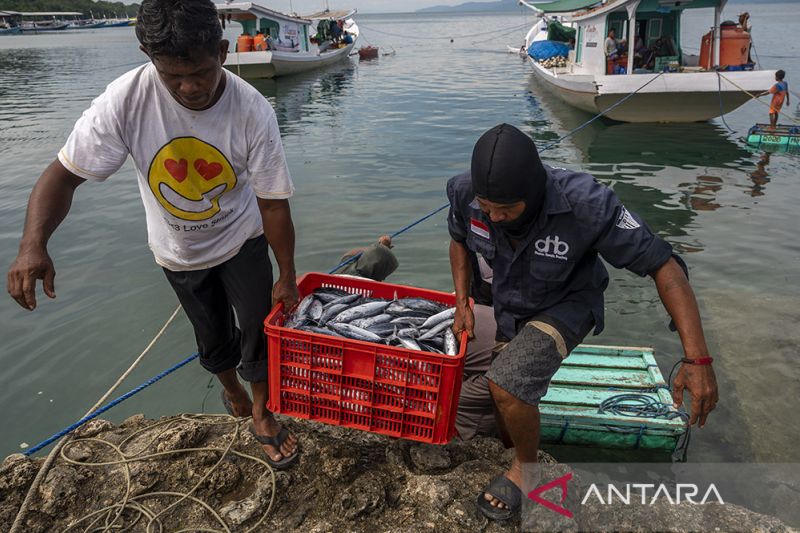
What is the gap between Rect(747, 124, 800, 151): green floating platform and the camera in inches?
484

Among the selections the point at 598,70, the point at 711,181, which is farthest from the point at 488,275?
the point at 598,70

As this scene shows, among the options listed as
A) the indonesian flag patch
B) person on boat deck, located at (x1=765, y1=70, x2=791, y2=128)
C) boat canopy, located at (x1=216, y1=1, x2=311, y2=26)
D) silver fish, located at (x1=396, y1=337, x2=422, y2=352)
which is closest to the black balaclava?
the indonesian flag patch

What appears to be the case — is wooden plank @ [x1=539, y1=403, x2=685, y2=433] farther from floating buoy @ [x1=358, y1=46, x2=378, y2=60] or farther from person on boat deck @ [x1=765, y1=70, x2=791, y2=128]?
floating buoy @ [x1=358, y1=46, x2=378, y2=60]

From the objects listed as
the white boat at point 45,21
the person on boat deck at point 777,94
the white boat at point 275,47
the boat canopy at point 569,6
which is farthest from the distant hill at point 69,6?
the person on boat deck at point 777,94

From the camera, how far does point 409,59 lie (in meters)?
38.9

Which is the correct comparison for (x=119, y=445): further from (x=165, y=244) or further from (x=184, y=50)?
(x=184, y=50)

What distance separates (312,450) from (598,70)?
16377 millimetres

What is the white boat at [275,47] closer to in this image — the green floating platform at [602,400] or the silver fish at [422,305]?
the green floating platform at [602,400]

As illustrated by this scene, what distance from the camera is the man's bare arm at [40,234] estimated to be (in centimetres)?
237

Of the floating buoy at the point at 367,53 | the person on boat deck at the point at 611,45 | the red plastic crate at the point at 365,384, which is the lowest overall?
the red plastic crate at the point at 365,384

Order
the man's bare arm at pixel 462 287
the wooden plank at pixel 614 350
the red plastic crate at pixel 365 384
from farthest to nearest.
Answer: the wooden plank at pixel 614 350
the man's bare arm at pixel 462 287
the red plastic crate at pixel 365 384

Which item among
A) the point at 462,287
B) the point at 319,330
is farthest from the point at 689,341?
the point at 319,330

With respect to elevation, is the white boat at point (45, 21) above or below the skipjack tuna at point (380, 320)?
above

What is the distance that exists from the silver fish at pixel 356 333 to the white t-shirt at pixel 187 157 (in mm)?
788
